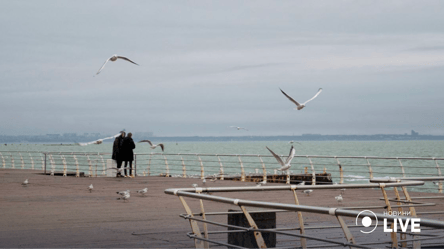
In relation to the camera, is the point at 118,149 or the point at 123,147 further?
the point at 118,149

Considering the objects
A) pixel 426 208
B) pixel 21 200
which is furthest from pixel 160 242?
pixel 21 200

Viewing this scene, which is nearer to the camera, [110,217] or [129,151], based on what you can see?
[110,217]

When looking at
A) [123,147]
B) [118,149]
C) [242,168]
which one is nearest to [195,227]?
[242,168]

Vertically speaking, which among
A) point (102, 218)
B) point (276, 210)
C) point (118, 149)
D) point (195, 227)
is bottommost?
point (102, 218)

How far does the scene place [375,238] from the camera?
819 cm

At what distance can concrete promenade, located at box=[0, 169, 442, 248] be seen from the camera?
8156 mm

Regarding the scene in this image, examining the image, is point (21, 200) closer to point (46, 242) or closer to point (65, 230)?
point (65, 230)

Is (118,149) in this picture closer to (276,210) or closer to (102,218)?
(102,218)

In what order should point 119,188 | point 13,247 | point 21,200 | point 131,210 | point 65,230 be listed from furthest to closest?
1. point 119,188
2. point 21,200
3. point 131,210
4. point 65,230
5. point 13,247

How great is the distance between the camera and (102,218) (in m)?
10.9

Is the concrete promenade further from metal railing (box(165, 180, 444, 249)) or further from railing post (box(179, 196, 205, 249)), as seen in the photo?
railing post (box(179, 196, 205, 249))

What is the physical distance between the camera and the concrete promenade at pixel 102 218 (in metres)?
8.16

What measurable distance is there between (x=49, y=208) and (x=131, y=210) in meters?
1.81

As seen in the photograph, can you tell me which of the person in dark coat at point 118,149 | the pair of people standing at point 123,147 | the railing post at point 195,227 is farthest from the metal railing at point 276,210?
the person in dark coat at point 118,149
